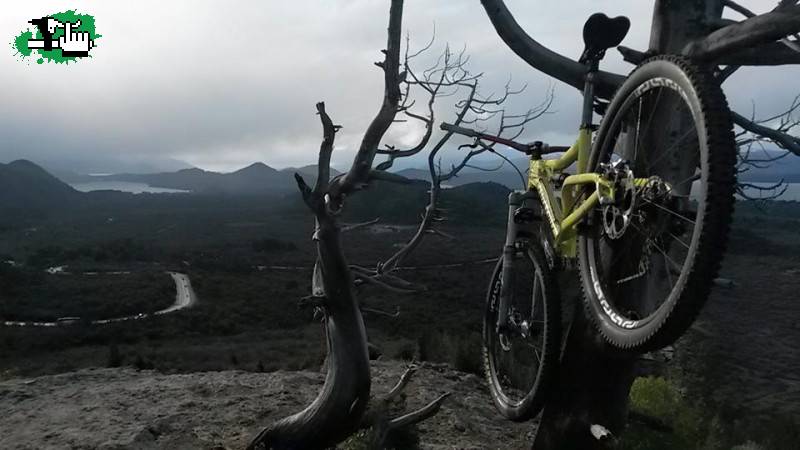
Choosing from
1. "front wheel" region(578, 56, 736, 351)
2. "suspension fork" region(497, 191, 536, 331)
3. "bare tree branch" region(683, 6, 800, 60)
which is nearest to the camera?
"front wheel" region(578, 56, 736, 351)

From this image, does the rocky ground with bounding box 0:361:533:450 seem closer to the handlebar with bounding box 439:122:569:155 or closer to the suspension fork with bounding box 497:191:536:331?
the suspension fork with bounding box 497:191:536:331

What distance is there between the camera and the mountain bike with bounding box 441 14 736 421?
7.74 feet

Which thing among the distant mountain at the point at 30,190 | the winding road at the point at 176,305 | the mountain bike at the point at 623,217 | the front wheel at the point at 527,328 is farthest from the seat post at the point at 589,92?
the distant mountain at the point at 30,190

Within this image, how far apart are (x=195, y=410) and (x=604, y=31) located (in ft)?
20.7

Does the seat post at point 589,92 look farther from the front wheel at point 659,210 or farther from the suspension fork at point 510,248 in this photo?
the suspension fork at point 510,248

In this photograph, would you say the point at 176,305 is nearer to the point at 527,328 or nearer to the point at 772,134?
the point at 527,328

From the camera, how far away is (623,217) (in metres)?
2.98

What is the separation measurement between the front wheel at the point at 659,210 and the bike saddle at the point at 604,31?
0.47 meters

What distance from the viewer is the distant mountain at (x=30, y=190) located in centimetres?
14862

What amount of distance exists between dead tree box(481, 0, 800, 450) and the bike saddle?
0.76ft

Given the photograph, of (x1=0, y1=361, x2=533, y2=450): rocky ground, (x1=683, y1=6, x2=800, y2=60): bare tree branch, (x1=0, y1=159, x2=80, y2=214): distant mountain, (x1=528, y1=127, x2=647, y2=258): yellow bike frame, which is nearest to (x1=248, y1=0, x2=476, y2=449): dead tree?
(x1=0, y1=361, x2=533, y2=450): rocky ground

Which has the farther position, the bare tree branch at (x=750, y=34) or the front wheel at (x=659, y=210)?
the bare tree branch at (x=750, y=34)

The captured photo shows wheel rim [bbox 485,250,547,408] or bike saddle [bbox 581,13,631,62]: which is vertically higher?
bike saddle [bbox 581,13,631,62]

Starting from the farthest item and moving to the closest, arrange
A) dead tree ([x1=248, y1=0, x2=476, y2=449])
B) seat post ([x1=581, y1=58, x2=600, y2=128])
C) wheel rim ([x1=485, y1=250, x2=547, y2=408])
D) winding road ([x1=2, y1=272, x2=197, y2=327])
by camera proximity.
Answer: winding road ([x1=2, y1=272, x2=197, y2=327])
dead tree ([x1=248, y1=0, x2=476, y2=449])
wheel rim ([x1=485, y1=250, x2=547, y2=408])
seat post ([x1=581, y1=58, x2=600, y2=128])
